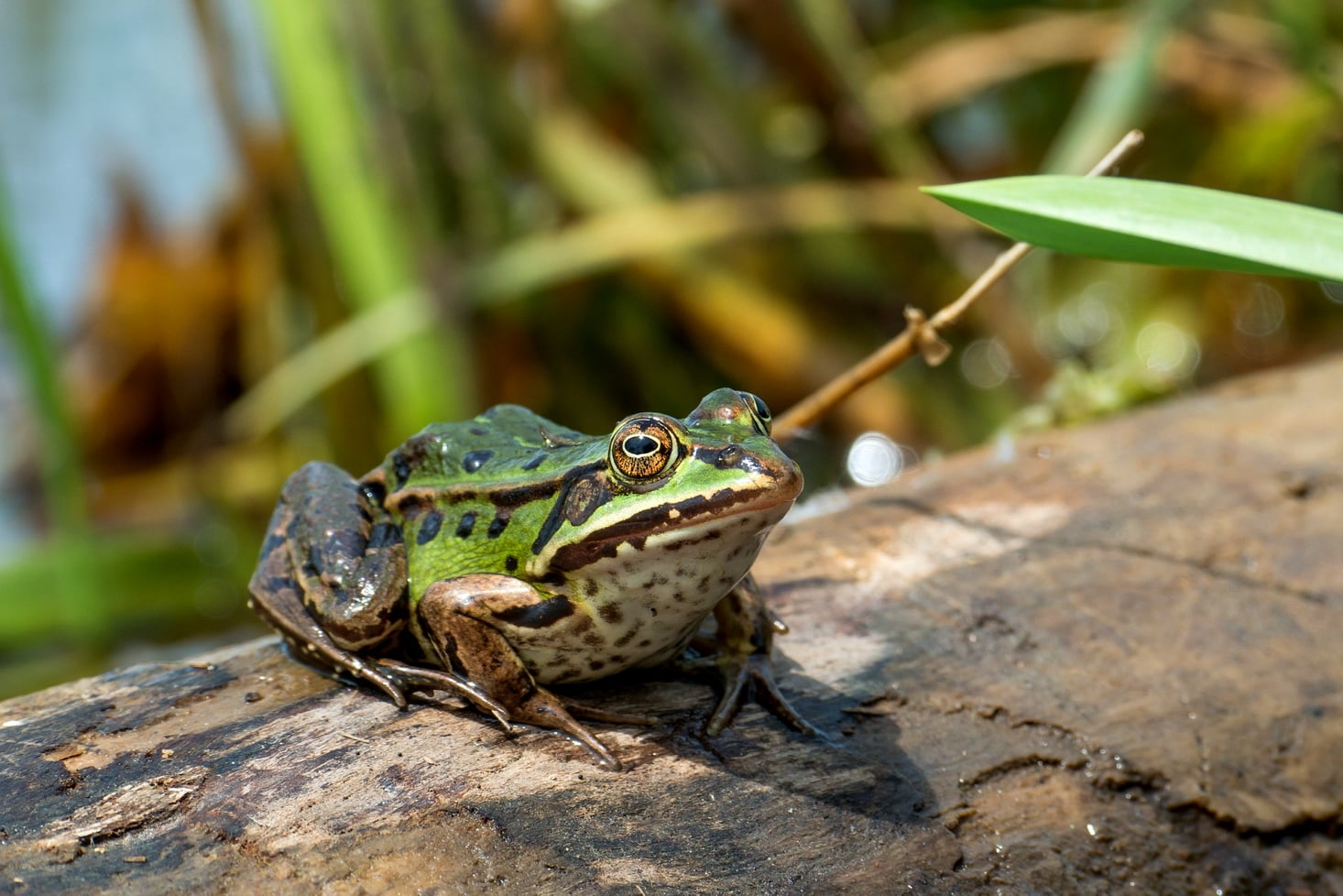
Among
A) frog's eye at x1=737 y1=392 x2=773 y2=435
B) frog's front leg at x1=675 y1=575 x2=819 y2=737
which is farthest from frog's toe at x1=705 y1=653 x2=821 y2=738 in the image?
frog's eye at x1=737 y1=392 x2=773 y2=435

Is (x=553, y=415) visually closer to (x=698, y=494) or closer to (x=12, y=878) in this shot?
(x=698, y=494)

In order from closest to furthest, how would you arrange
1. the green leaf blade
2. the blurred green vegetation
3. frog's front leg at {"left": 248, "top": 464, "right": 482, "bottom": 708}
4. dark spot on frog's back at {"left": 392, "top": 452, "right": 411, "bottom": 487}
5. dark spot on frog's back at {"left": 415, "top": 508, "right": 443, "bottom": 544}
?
1. the green leaf blade
2. frog's front leg at {"left": 248, "top": 464, "right": 482, "bottom": 708}
3. dark spot on frog's back at {"left": 415, "top": 508, "right": 443, "bottom": 544}
4. dark spot on frog's back at {"left": 392, "top": 452, "right": 411, "bottom": 487}
5. the blurred green vegetation

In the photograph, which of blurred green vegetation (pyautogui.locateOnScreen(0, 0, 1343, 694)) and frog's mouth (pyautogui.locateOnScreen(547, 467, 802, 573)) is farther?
blurred green vegetation (pyautogui.locateOnScreen(0, 0, 1343, 694))

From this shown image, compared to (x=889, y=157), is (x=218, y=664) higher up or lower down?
lower down

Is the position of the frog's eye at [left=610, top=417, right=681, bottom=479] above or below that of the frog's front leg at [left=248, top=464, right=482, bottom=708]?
above

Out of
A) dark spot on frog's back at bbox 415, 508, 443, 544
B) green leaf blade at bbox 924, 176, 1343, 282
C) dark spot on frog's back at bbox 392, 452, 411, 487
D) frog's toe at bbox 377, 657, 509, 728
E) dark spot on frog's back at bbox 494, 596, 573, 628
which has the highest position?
green leaf blade at bbox 924, 176, 1343, 282

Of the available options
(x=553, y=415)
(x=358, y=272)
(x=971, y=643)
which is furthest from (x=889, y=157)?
(x=971, y=643)

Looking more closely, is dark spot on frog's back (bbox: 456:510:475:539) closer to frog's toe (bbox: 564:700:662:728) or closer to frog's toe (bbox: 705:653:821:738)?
frog's toe (bbox: 564:700:662:728)

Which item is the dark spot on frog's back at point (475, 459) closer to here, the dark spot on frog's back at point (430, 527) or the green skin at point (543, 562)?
the green skin at point (543, 562)
